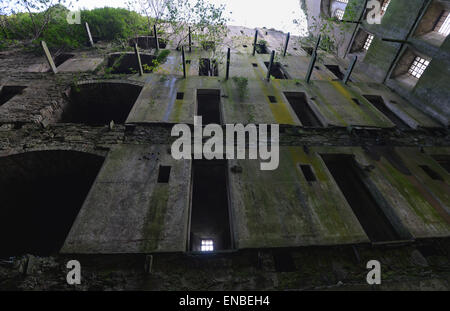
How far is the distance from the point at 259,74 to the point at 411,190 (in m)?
12.1

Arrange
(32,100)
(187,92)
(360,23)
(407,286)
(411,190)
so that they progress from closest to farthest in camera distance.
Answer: (407,286), (411,190), (32,100), (187,92), (360,23)

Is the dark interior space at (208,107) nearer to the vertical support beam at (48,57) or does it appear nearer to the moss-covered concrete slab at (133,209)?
the moss-covered concrete slab at (133,209)

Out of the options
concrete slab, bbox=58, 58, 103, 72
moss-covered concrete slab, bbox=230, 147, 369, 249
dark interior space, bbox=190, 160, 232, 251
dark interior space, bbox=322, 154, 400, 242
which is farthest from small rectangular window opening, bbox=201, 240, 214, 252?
concrete slab, bbox=58, 58, 103, 72

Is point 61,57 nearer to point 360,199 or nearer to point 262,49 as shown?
point 262,49

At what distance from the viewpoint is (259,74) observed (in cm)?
1518

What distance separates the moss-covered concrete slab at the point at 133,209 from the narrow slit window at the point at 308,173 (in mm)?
5243

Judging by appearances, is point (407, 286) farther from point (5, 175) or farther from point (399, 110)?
point (5, 175)

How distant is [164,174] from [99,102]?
9.87 m

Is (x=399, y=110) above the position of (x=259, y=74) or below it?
below

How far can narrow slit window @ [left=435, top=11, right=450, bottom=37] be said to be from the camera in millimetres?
12149

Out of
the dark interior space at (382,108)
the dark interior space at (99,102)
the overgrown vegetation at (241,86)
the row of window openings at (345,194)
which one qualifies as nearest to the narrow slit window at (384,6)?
the dark interior space at (382,108)

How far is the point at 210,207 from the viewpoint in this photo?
31.1 ft

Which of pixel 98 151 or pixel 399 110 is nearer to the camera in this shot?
pixel 98 151
